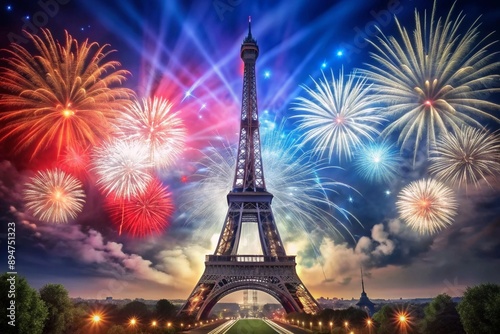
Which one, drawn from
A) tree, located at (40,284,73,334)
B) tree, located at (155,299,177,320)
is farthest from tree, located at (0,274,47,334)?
tree, located at (155,299,177,320)

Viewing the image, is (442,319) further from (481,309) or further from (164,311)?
(164,311)

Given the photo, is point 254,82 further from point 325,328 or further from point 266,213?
point 325,328

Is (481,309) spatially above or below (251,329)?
above

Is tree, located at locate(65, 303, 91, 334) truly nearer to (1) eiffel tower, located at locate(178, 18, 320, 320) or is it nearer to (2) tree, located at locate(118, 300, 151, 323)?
(2) tree, located at locate(118, 300, 151, 323)

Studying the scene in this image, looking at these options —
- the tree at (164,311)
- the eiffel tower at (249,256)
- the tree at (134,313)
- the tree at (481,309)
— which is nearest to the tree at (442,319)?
the tree at (481,309)

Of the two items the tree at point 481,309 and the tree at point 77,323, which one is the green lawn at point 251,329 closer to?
the tree at point 77,323

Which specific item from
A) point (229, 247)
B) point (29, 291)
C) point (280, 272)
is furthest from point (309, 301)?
point (29, 291)

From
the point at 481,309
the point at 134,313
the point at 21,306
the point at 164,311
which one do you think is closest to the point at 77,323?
the point at 134,313
